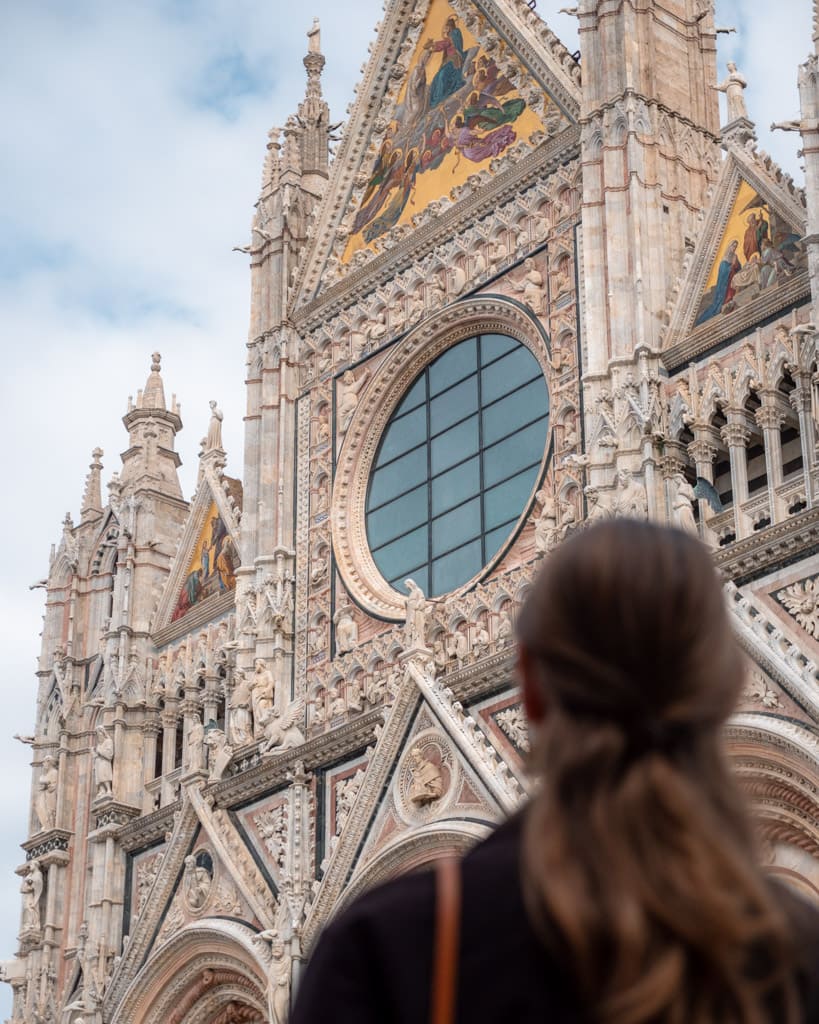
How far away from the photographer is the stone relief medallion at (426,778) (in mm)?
13828

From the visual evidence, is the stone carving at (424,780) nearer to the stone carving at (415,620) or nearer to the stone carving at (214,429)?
the stone carving at (415,620)

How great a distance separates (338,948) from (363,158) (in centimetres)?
1728

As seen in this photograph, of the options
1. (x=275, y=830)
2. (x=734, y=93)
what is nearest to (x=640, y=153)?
(x=734, y=93)

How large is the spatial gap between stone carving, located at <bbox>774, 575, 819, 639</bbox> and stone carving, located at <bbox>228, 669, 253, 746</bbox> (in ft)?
19.3

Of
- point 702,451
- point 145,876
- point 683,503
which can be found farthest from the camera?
point 145,876

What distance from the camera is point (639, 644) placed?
187 cm

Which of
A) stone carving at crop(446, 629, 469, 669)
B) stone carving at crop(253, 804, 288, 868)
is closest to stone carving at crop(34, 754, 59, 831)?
stone carving at crop(253, 804, 288, 868)

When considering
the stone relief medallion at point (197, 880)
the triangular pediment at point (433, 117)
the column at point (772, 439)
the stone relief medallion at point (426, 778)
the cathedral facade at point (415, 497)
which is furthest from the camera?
the triangular pediment at point (433, 117)

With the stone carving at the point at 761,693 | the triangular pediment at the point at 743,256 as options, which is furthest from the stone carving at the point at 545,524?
the stone carving at the point at 761,693

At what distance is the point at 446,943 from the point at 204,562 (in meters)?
17.2

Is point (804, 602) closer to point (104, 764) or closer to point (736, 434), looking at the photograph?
point (736, 434)

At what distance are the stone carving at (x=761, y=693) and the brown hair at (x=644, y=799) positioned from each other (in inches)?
396

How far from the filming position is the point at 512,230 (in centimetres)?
1627

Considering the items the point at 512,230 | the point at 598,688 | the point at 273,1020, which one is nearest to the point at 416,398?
the point at 512,230
